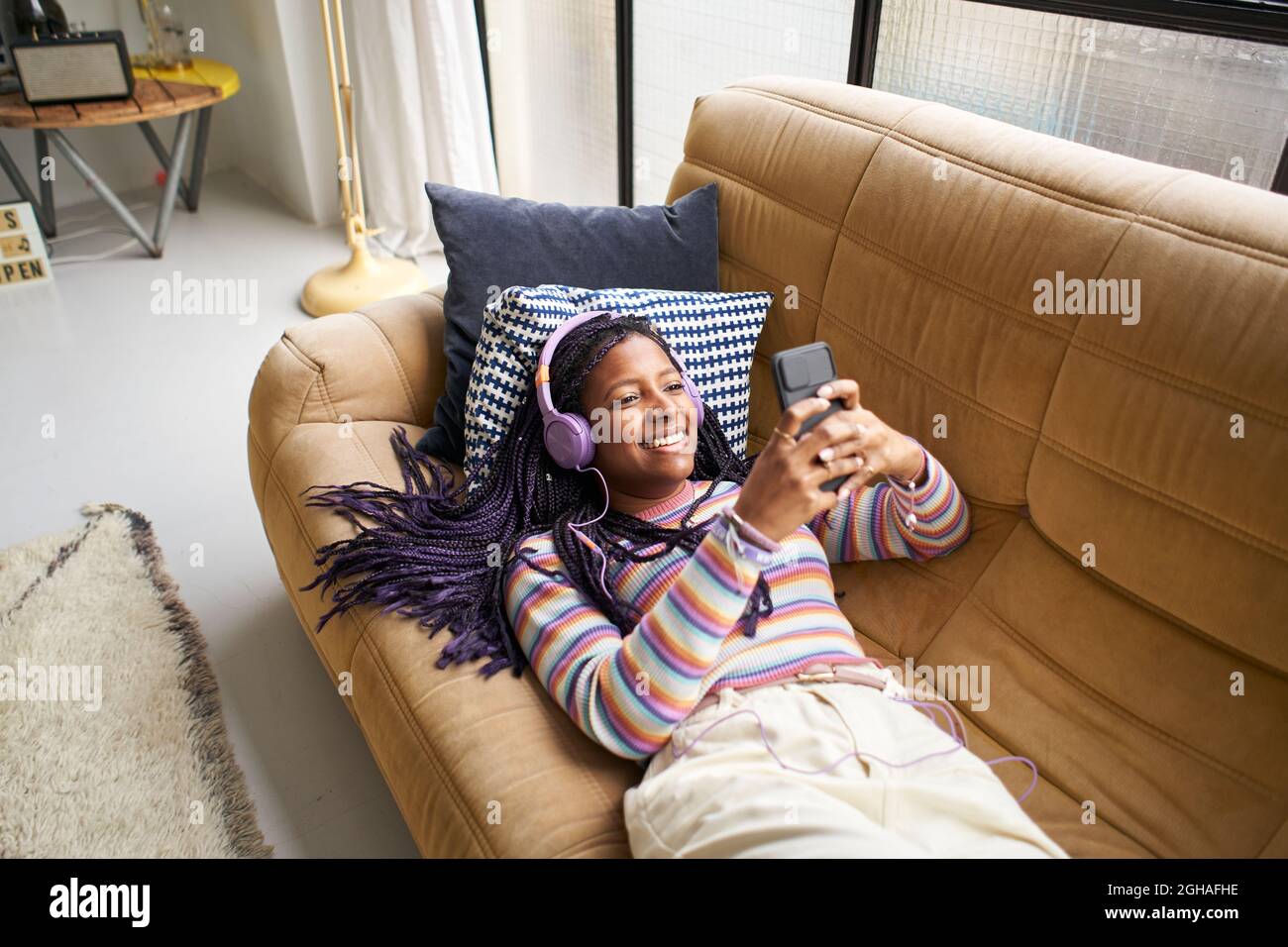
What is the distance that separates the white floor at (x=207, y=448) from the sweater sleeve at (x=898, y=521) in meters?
0.80

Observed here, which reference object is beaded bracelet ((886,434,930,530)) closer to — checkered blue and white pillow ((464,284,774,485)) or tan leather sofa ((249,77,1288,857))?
tan leather sofa ((249,77,1288,857))

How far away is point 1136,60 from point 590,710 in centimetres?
149

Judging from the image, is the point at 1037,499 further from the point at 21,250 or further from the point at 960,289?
the point at 21,250

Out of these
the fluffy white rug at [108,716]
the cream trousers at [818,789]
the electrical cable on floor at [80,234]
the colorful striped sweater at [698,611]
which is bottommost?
the fluffy white rug at [108,716]

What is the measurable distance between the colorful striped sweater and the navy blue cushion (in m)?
0.42

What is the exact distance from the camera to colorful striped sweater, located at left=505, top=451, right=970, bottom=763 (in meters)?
1.02

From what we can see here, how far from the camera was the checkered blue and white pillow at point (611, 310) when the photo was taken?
4.76 ft

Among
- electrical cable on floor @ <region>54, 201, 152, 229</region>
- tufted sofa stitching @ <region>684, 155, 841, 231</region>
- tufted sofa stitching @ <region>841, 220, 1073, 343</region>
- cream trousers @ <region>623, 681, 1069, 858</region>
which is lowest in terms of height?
electrical cable on floor @ <region>54, 201, 152, 229</region>

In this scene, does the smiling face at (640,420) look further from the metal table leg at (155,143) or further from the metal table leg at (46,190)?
the metal table leg at (46,190)

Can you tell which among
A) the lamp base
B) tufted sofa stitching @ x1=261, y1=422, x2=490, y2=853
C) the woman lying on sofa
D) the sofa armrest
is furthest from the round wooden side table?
the woman lying on sofa

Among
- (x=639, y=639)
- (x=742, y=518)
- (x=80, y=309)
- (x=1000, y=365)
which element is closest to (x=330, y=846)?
(x=639, y=639)

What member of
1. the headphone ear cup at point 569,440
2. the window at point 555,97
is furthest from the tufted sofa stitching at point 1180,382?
the window at point 555,97
